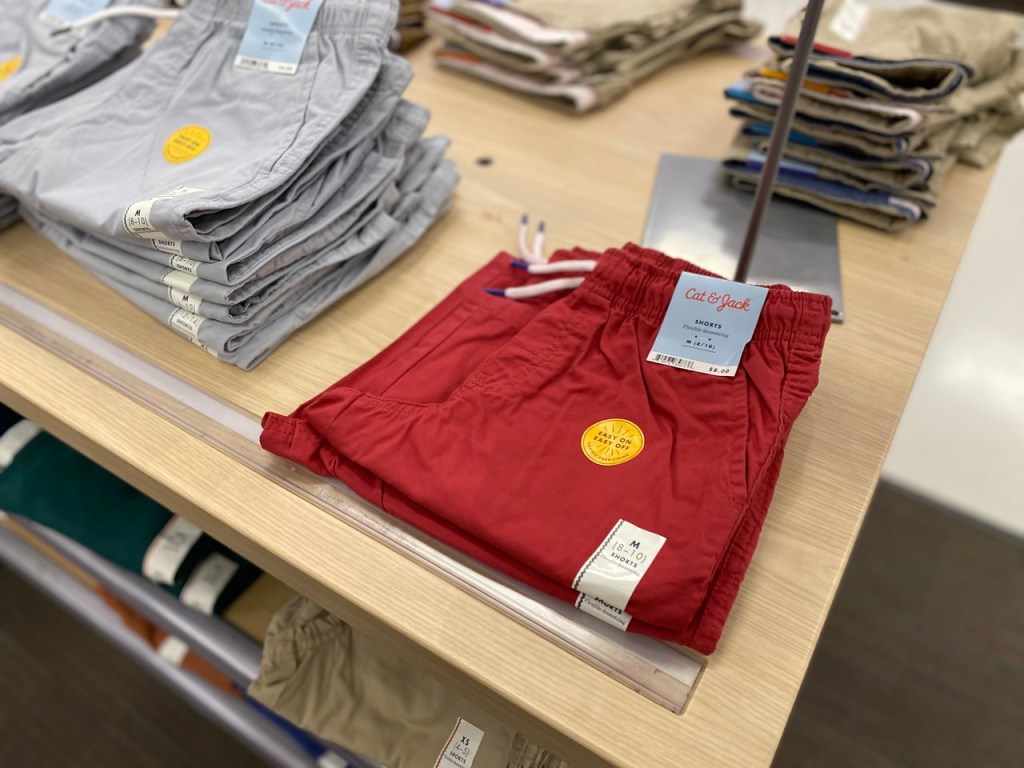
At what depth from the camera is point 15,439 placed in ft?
3.00

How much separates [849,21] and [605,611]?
83cm

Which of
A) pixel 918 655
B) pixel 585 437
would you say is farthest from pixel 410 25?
pixel 918 655

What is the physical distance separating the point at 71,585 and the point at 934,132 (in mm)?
1367

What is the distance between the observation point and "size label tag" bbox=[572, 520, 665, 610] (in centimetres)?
48

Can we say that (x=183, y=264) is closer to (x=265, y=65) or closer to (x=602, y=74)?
(x=265, y=65)

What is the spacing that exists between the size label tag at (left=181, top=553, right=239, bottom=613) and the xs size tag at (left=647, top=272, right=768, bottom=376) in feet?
1.83

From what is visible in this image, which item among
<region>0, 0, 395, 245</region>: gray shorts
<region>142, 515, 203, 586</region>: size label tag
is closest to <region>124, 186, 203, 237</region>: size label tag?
<region>0, 0, 395, 245</region>: gray shorts

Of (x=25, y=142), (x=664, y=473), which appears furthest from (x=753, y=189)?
(x=25, y=142)

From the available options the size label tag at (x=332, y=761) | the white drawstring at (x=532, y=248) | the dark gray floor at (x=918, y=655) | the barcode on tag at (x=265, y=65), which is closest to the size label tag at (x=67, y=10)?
the barcode on tag at (x=265, y=65)

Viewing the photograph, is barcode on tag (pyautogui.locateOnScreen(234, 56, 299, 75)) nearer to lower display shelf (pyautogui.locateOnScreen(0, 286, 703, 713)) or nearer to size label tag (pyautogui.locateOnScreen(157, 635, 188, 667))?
lower display shelf (pyautogui.locateOnScreen(0, 286, 703, 713))

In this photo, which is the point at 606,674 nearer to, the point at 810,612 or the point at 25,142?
the point at 810,612

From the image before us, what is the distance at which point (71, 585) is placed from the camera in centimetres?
119

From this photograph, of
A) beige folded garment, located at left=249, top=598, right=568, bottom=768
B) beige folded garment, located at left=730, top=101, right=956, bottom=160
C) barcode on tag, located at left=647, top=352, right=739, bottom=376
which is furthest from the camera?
beige folded garment, located at left=730, top=101, right=956, bottom=160

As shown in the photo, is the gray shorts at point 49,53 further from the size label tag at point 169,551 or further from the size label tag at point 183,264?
the size label tag at point 169,551
